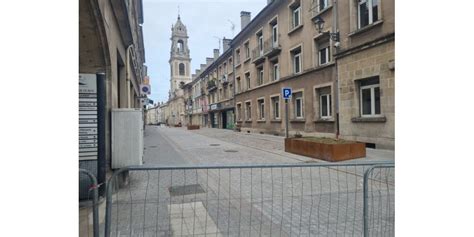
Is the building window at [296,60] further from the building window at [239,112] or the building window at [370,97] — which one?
the building window at [239,112]

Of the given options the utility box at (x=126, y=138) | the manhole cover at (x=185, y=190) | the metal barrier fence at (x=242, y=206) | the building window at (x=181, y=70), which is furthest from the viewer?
the building window at (x=181, y=70)

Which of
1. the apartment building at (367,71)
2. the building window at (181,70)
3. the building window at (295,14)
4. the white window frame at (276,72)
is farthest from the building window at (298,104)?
the building window at (181,70)

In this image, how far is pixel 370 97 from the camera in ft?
37.3

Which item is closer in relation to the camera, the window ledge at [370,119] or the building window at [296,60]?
the window ledge at [370,119]

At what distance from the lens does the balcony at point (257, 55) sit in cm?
2229

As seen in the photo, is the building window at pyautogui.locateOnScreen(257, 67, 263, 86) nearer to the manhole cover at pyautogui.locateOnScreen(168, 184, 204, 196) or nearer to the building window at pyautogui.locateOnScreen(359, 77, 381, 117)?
the building window at pyautogui.locateOnScreen(359, 77, 381, 117)

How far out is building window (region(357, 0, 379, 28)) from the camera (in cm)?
1117

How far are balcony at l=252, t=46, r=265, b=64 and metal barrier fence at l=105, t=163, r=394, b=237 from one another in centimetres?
1714

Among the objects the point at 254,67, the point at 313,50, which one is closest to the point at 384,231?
the point at 313,50

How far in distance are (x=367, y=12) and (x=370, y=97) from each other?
3.50 meters

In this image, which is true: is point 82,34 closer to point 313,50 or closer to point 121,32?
point 121,32

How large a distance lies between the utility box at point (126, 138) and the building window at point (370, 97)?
9.33 metres

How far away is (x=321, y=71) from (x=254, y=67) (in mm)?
9878
